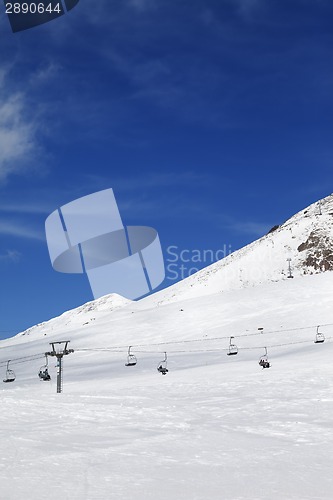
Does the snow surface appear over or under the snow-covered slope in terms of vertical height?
under

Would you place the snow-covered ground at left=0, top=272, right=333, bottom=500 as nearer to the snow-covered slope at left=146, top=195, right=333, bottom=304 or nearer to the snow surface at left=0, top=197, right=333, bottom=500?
the snow surface at left=0, top=197, right=333, bottom=500

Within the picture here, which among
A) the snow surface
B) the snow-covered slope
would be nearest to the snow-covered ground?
the snow surface

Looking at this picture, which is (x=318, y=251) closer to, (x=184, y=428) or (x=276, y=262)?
(x=276, y=262)

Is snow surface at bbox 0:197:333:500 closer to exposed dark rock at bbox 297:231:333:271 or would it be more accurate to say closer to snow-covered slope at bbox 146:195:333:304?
snow-covered slope at bbox 146:195:333:304

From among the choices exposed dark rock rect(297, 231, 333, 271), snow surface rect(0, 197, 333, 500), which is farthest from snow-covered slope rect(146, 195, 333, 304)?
snow surface rect(0, 197, 333, 500)

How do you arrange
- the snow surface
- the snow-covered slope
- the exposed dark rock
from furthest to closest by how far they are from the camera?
the exposed dark rock → the snow-covered slope → the snow surface

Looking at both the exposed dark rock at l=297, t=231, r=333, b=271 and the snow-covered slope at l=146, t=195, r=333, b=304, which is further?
the exposed dark rock at l=297, t=231, r=333, b=271

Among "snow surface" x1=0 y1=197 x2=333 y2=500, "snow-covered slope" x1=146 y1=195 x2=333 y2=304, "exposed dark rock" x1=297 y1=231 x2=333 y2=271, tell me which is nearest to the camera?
"snow surface" x1=0 y1=197 x2=333 y2=500

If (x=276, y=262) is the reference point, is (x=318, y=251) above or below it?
above

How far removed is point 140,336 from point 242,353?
50.5 feet

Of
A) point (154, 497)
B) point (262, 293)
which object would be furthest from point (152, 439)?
point (262, 293)

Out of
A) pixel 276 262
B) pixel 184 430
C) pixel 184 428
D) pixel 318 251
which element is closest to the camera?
pixel 184 430

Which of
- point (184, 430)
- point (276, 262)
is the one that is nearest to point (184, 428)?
point (184, 430)

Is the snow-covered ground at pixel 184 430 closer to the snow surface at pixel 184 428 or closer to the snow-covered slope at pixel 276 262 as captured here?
the snow surface at pixel 184 428
